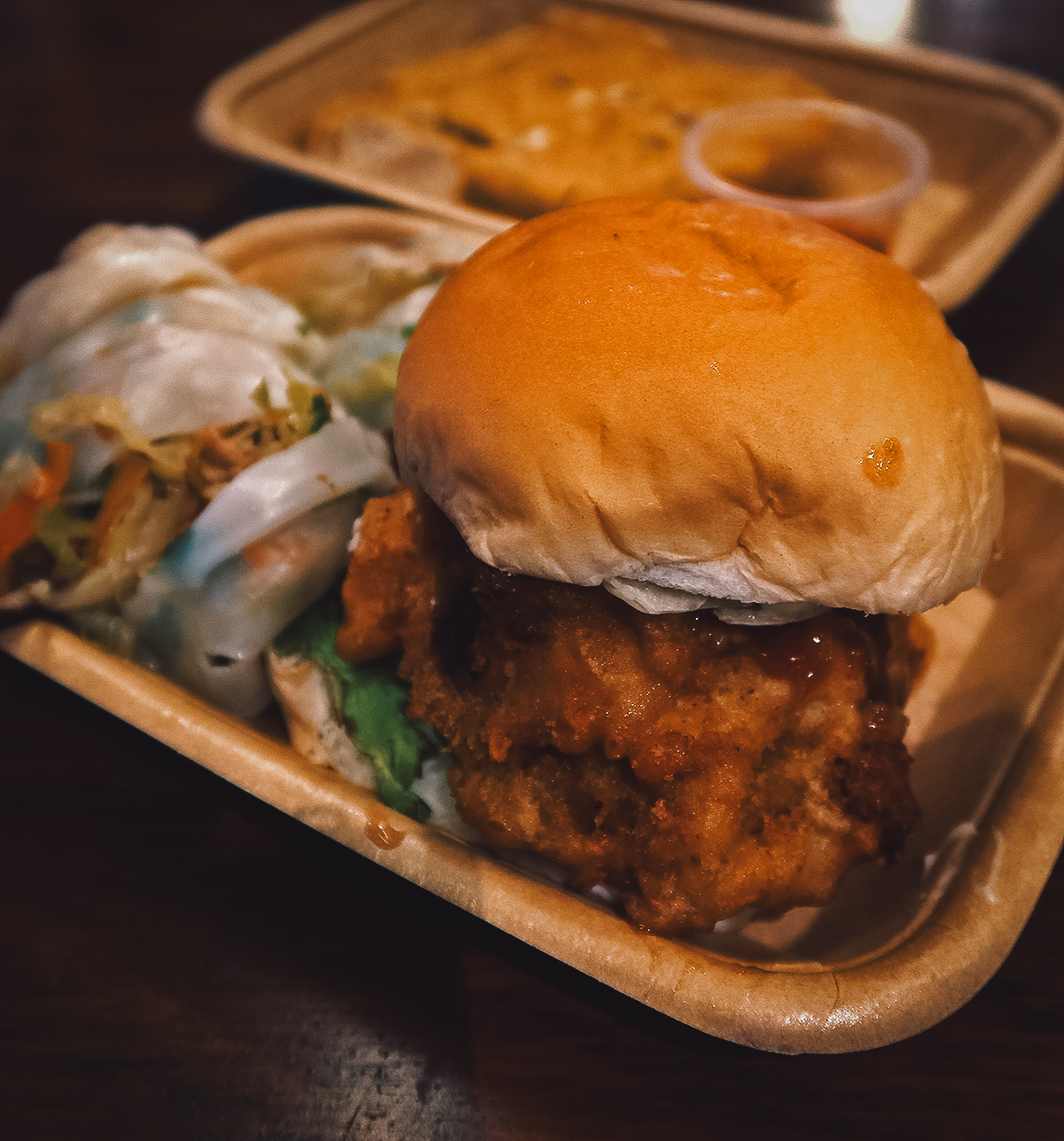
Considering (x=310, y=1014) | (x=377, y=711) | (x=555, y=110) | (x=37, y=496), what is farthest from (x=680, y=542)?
(x=555, y=110)

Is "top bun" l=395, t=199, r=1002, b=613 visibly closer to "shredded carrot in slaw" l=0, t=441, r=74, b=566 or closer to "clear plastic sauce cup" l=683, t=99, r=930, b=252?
"shredded carrot in slaw" l=0, t=441, r=74, b=566

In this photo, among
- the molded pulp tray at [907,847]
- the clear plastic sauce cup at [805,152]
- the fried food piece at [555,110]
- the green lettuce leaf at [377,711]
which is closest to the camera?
the molded pulp tray at [907,847]

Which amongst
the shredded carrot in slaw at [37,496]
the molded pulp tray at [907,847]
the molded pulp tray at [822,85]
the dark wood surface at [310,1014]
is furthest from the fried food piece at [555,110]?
the dark wood surface at [310,1014]

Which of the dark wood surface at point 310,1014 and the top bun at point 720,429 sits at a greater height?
the top bun at point 720,429

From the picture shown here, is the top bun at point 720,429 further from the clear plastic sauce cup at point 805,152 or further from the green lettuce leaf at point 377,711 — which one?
the clear plastic sauce cup at point 805,152

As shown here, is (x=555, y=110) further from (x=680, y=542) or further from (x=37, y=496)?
(x=680, y=542)

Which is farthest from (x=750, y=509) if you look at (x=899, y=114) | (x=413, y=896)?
(x=899, y=114)
